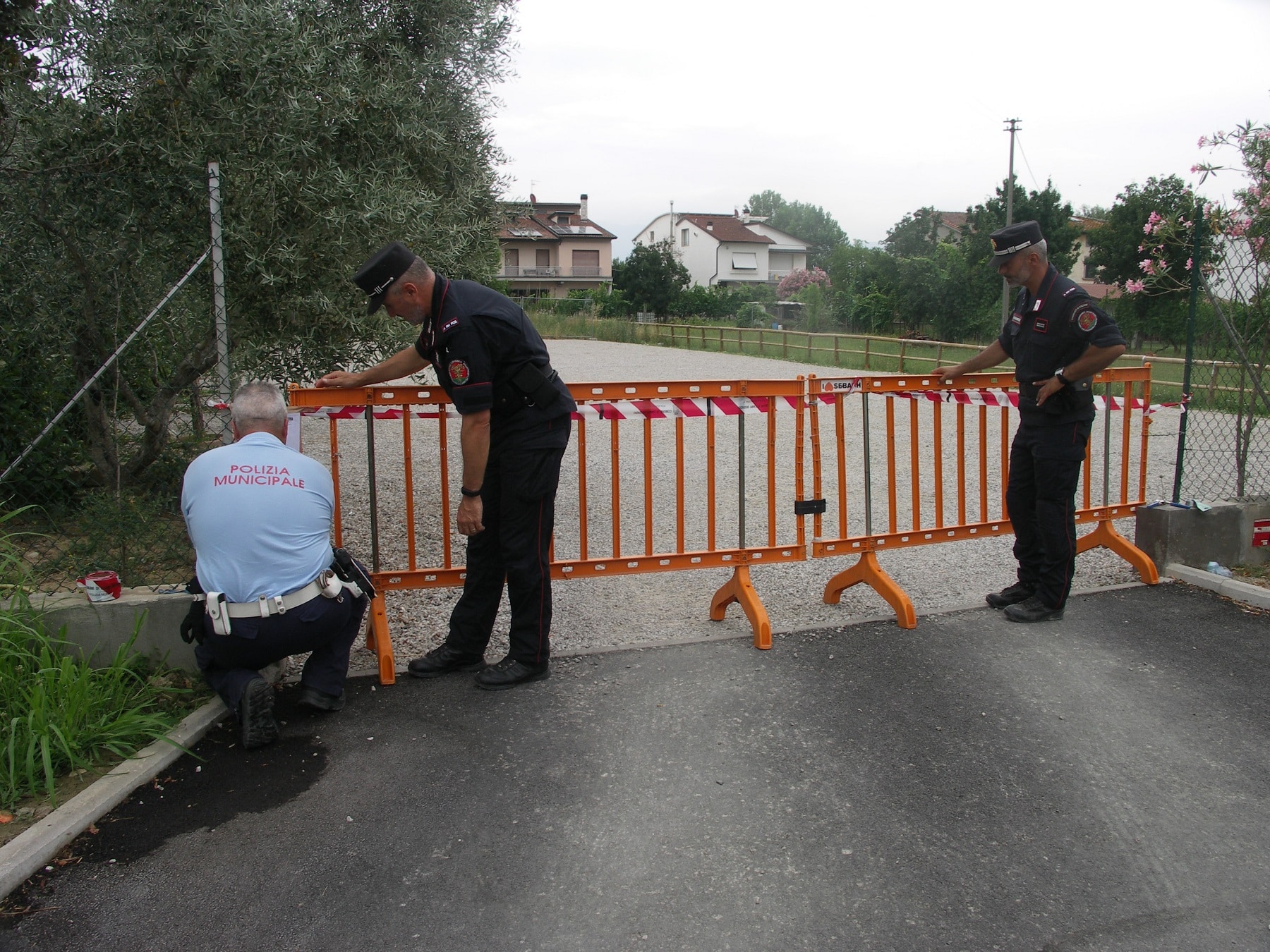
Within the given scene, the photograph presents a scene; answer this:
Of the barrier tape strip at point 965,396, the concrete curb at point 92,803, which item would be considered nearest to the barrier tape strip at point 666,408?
the barrier tape strip at point 965,396

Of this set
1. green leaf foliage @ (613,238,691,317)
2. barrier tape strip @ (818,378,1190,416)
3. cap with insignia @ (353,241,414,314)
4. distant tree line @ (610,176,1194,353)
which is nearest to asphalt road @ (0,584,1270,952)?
barrier tape strip @ (818,378,1190,416)

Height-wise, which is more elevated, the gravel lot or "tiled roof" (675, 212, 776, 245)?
"tiled roof" (675, 212, 776, 245)

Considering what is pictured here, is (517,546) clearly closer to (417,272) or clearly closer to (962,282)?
(417,272)

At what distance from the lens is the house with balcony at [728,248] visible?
83000mm

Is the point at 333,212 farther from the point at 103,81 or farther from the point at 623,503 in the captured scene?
A: the point at 623,503

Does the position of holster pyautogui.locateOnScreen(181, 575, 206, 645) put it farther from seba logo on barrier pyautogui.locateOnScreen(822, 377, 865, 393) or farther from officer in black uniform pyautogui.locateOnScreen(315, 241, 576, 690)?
seba logo on barrier pyautogui.locateOnScreen(822, 377, 865, 393)

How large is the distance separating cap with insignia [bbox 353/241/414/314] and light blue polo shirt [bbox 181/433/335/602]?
73cm

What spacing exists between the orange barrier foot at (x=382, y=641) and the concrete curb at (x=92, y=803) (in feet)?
→ 2.24

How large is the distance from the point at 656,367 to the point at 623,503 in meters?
17.4

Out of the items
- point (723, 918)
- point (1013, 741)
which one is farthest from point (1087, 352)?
point (723, 918)

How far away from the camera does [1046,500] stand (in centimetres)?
499

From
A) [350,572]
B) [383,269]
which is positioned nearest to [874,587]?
[350,572]

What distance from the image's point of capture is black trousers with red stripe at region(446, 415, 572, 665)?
13.3 ft

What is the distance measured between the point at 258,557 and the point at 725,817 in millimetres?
2007
